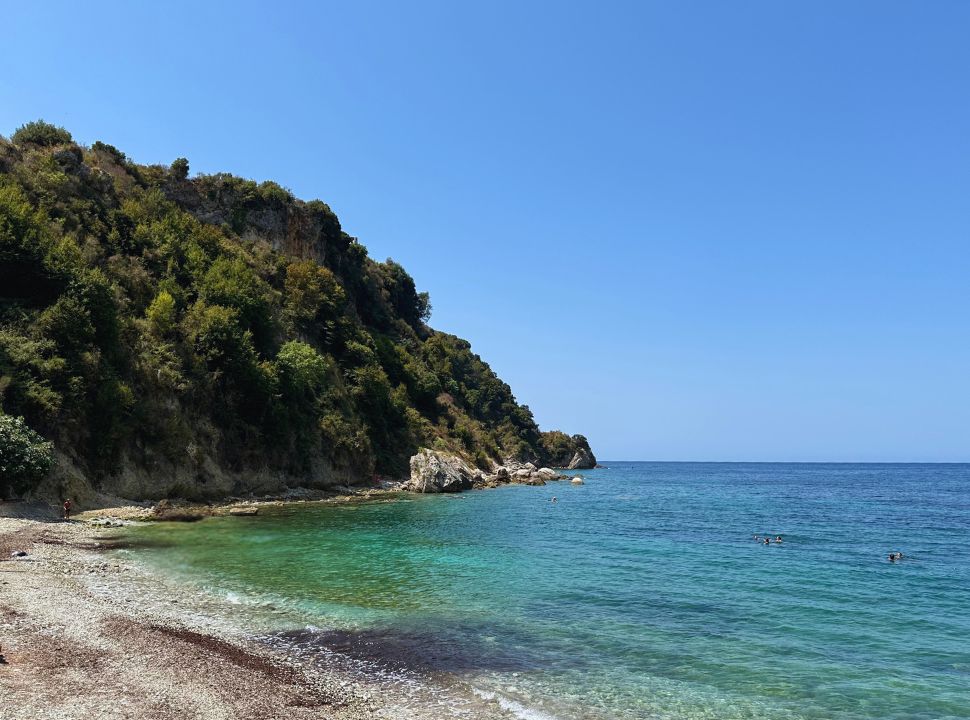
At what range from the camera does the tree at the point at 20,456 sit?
28.0 meters

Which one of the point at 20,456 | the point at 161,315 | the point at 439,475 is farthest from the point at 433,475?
the point at 20,456

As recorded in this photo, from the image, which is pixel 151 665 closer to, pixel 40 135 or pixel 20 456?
pixel 20 456

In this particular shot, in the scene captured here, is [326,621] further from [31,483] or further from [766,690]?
[31,483]

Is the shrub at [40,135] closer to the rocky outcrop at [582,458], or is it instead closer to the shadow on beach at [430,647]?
the shadow on beach at [430,647]

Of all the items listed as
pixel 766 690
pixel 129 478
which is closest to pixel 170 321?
pixel 129 478

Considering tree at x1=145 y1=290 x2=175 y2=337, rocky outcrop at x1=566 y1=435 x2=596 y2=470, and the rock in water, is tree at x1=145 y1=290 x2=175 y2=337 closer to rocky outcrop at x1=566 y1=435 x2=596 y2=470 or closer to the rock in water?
the rock in water

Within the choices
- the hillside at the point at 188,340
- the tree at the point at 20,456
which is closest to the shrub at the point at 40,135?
the hillside at the point at 188,340

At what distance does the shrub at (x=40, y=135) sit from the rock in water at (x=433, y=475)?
4895cm

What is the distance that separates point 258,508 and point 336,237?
183 ft

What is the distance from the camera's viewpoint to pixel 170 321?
48062 mm

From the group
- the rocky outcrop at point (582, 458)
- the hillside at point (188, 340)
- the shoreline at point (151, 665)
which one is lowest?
the rocky outcrop at point (582, 458)

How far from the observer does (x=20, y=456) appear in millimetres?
28484

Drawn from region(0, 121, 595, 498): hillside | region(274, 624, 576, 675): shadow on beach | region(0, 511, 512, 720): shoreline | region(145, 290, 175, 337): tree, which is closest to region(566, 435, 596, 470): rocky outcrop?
region(0, 121, 595, 498): hillside

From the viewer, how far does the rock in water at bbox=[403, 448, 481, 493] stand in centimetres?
6500
